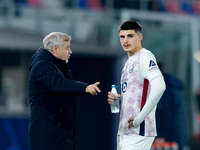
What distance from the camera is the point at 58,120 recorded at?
4016 millimetres

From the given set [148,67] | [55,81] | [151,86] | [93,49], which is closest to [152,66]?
[148,67]

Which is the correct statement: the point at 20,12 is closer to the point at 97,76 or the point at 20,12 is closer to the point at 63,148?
the point at 97,76

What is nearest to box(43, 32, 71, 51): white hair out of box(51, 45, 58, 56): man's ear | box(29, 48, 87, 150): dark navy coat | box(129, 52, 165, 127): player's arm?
box(51, 45, 58, 56): man's ear

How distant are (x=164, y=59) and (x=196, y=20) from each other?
156cm

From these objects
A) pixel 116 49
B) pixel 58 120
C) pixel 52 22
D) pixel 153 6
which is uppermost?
pixel 153 6

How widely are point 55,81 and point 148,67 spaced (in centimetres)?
82

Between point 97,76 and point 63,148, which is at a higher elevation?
point 97,76

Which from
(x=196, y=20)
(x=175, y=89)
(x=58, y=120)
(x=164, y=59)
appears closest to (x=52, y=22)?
(x=164, y=59)

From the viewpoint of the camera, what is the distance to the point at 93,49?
767cm

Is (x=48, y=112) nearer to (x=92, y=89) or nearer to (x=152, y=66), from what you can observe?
(x=92, y=89)

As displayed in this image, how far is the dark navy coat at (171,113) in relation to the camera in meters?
5.82

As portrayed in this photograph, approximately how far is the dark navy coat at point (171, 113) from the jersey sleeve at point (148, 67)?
197 cm

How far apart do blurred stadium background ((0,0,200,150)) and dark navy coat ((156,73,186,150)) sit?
0.91 meters

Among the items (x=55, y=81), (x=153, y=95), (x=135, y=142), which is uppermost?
(x=55, y=81)
